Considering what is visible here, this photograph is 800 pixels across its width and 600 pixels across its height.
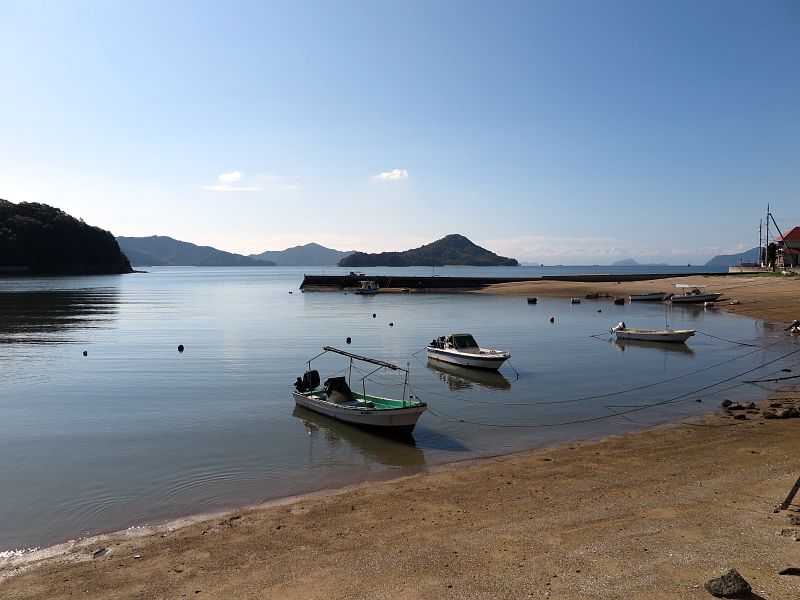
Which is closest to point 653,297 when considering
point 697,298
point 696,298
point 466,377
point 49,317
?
point 696,298

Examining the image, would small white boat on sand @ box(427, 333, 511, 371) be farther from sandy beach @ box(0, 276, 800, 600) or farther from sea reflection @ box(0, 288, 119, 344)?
sea reflection @ box(0, 288, 119, 344)

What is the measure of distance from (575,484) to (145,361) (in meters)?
32.5

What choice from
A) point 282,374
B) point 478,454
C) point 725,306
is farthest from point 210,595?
point 725,306

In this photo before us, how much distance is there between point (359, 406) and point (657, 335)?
32.3 metres

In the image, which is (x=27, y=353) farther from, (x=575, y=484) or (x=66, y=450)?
(x=575, y=484)

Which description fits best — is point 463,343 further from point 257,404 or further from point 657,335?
point 657,335

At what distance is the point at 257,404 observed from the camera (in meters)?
26.0

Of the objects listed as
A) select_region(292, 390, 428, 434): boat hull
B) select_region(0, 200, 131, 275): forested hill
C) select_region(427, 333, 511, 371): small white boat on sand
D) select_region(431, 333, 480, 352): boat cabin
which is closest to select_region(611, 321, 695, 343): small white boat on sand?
select_region(427, 333, 511, 371): small white boat on sand

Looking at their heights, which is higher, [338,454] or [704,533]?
[704,533]

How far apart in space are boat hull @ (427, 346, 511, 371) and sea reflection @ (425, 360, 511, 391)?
0.98 feet

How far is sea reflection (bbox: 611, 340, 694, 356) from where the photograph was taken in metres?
41.5

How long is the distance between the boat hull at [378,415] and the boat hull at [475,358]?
13278 mm

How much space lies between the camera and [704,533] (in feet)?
34.3

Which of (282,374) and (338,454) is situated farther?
(282,374)
